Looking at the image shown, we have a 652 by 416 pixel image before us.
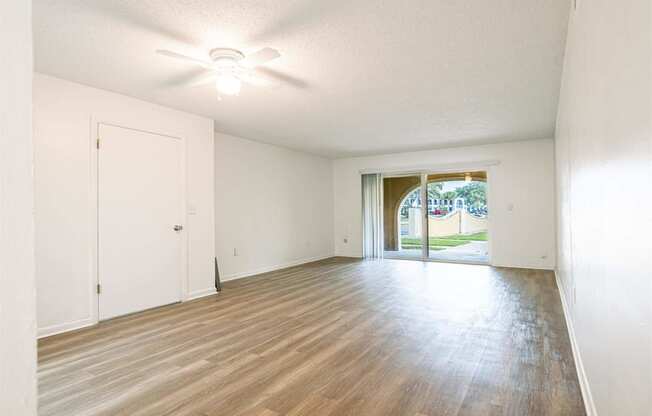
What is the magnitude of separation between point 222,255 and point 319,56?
12.1 feet

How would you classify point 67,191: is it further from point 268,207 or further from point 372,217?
point 372,217

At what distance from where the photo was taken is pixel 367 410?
6.20 ft

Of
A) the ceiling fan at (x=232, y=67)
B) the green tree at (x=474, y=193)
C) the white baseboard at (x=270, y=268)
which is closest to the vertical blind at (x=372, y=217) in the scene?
the white baseboard at (x=270, y=268)

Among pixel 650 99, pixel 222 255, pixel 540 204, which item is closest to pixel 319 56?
pixel 650 99

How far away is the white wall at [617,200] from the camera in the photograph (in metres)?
0.80

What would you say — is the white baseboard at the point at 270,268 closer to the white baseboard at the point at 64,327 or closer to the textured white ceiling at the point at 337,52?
the white baseboard at the point at 64,327

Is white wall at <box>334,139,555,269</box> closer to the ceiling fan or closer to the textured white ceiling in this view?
the textured white ceiling

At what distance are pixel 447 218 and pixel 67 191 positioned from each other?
677 centimetres

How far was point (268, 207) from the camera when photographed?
21.1 feet

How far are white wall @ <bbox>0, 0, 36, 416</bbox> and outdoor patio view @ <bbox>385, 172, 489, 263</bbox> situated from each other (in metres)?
7.15

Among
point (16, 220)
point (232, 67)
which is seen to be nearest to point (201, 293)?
point (232, 67)

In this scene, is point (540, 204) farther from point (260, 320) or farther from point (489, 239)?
point (260, 320)

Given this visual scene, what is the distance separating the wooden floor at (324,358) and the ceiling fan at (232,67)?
2.19m

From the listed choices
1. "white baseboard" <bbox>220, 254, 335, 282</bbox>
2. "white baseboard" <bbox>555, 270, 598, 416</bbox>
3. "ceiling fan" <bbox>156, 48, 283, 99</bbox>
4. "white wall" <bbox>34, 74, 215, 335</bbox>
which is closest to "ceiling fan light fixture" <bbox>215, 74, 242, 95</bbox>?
"ceiling fan" <bbox>156, 48, 283, 99</bbox>
